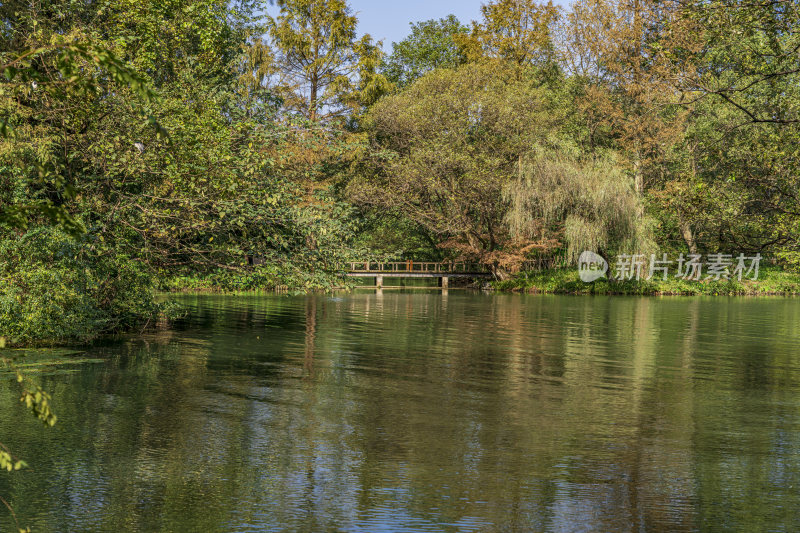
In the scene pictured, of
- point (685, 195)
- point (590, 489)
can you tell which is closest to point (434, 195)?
point (685, 195)

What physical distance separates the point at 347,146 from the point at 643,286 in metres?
33.1

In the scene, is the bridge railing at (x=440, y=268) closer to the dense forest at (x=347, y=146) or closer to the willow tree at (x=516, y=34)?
the dense forest at (x=347, y=146)

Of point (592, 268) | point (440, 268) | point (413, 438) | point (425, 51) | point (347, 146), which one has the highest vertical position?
point (425, 51)

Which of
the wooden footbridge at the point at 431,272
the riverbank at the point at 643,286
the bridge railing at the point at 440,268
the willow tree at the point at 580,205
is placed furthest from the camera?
the bridge railing at the point at 440,268

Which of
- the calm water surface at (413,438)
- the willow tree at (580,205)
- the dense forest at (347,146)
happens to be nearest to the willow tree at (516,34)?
the dense forest at (347,146)

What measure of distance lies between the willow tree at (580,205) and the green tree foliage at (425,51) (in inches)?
862

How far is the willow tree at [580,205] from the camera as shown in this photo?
50000 millimetres

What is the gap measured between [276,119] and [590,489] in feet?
61.7

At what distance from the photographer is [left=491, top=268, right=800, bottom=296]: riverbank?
52156mm

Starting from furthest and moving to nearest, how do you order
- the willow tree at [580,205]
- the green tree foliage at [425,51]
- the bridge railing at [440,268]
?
the green tree foliage at [425,51]
the bridge railing at [440,268]
the willow tree at [580,205]

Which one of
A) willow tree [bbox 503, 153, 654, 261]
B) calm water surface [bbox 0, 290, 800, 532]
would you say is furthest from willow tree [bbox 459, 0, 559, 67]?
calm water surface [bbox 0, 290, 800, 532]

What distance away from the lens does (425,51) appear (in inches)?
2793

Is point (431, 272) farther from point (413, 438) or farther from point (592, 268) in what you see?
point (413, 438)

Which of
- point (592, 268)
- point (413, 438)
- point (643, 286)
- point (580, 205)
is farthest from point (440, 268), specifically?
point (413, 438)
